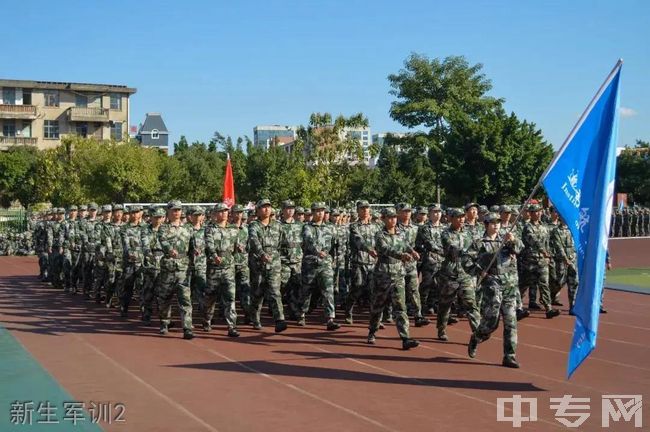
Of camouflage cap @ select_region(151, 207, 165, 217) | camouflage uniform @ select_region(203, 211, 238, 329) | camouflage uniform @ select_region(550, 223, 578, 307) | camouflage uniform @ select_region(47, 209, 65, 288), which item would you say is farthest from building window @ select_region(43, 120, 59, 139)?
camouflage uniform @ select_region(550, 223, 578, 307)

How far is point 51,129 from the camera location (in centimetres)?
6425

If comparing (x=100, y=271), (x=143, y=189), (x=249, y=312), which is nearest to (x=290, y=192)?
(x=143, y=189)

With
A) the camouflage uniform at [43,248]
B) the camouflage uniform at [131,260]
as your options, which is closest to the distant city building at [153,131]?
the camouflage uniform at [43,248]

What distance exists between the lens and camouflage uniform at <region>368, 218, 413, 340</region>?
9.95 meters

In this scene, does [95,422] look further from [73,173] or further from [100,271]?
[73,173]

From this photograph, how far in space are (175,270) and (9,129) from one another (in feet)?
190

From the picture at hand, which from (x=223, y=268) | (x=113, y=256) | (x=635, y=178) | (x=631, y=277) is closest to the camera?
(x=223, y=268)

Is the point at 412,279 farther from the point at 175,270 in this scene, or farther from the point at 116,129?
the point at 116,129

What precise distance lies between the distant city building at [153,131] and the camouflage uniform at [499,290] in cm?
9822

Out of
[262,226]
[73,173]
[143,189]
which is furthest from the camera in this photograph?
[73,173]

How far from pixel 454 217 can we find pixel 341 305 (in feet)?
13.4

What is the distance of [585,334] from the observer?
730 centimetres

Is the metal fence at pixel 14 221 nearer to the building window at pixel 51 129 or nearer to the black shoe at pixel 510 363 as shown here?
the black shoe at pixel 510 363

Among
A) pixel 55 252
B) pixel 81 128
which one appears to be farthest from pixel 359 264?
pixel 81 128
